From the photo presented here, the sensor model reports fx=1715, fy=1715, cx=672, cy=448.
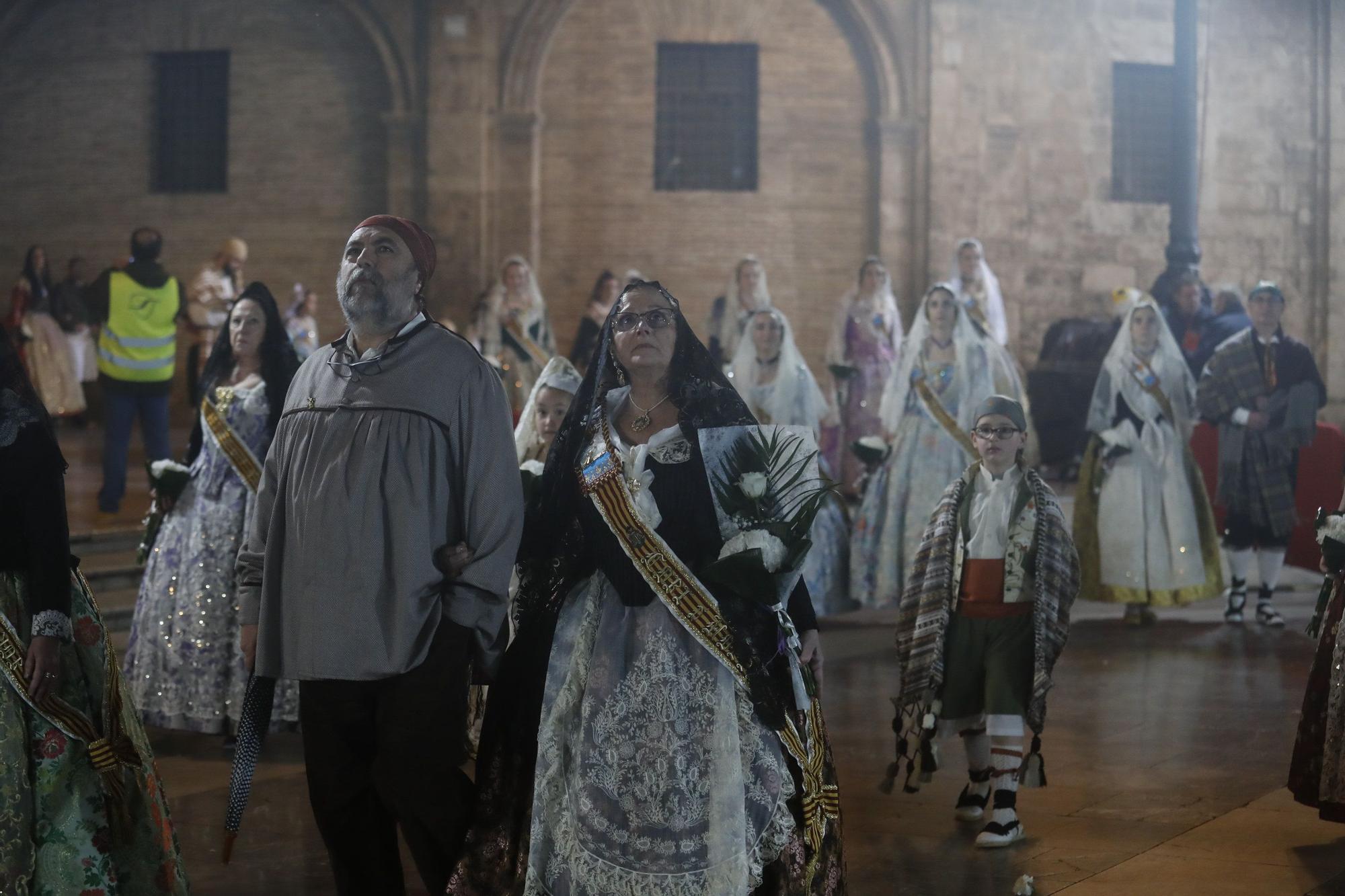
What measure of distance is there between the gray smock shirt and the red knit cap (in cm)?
17

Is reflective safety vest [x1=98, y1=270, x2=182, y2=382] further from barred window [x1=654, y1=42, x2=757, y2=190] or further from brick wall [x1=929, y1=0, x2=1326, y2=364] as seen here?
brick wall [x1=929, y1=0, x2=1326, y2=364]

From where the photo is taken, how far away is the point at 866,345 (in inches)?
522

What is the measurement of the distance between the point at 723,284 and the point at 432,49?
414cm

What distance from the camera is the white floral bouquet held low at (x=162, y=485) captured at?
7.02 metres

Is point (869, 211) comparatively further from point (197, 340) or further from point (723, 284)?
point (197, 340)

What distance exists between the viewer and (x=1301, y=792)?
5348mm

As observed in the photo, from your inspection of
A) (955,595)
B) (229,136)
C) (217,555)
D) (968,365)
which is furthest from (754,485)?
(229,136)

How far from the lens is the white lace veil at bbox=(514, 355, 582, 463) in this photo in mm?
6262

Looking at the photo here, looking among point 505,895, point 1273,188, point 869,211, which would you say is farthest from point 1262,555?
point 1273,188

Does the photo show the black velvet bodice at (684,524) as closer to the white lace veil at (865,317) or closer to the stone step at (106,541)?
the stone step at (106,541)

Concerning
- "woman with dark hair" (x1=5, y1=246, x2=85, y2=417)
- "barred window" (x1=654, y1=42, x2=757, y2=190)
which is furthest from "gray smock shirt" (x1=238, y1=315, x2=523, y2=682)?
"barred window" (x1=654, y1=42, x2=757, y2=190)

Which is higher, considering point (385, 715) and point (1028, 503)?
point (1028, 503)

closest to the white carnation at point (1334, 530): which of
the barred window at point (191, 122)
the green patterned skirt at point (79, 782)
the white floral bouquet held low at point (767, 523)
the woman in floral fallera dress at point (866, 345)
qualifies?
the white floral bouquet held low at point (767, 523)

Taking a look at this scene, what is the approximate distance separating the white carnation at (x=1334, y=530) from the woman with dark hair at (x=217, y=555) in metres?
3.82
